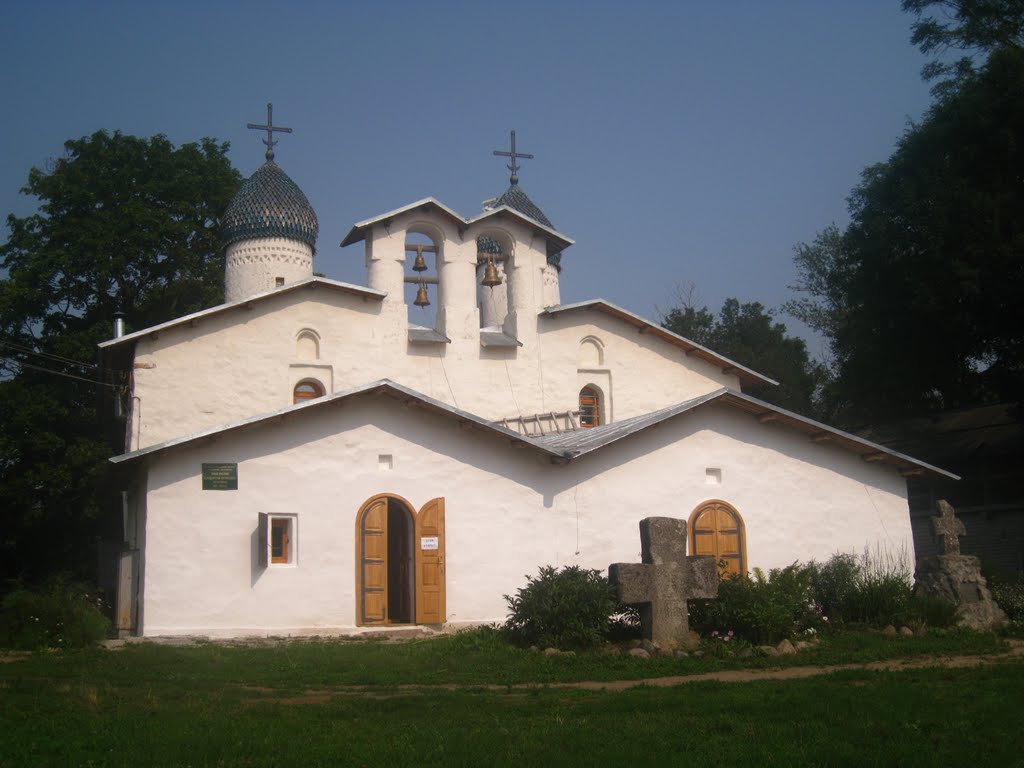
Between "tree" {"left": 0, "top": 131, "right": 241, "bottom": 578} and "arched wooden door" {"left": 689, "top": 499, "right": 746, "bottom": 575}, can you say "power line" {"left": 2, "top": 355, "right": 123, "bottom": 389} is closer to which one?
"tree" {"left": 0, "top": 131, "right": 241, "bottom": 578}

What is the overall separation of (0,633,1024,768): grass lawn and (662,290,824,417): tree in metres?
30.2

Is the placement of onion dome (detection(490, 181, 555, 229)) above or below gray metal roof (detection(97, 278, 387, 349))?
above

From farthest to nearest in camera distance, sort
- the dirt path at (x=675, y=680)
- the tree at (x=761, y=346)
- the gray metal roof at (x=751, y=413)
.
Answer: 1. the tree at (x=761, y=346)
2. the gray metal roof at (x=751, y=413)
3. the dirt path at (x=675, y=680)

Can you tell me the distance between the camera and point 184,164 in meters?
34.4

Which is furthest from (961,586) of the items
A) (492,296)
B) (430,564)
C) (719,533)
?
(492,296)

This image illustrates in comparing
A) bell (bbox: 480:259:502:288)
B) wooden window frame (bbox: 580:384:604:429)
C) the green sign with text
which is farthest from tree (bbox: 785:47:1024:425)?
the green sign with text

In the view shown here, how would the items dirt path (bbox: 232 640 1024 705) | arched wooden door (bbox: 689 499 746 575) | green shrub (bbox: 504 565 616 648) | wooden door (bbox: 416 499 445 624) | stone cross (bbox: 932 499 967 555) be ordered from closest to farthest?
dirt path (bbox: 232 640 1024 705)
green shrub (bbox: 504 565 616 648)
stone cross (bbox: 932 499 967 555)
wooden door (bbox: 416 499 445 624)
arched wooden door (bbox: 689 499 746 575)

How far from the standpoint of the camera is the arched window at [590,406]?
89.0 ft

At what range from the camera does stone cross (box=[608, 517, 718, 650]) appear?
14070 millimetres

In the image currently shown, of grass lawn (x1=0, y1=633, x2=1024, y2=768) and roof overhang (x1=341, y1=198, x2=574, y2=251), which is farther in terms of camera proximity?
roof overhang (x1=341, y1=198, x2=574, y2=251)

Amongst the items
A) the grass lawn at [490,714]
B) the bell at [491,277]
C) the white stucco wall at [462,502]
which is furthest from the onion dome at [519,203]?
the grass lawn at [490,714]

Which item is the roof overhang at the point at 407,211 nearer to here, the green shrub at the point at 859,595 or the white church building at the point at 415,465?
the white church building at the point at 415,465

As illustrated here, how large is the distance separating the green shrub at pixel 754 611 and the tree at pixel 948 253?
10.9m

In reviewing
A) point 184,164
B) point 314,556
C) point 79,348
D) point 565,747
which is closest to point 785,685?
point 565,747
